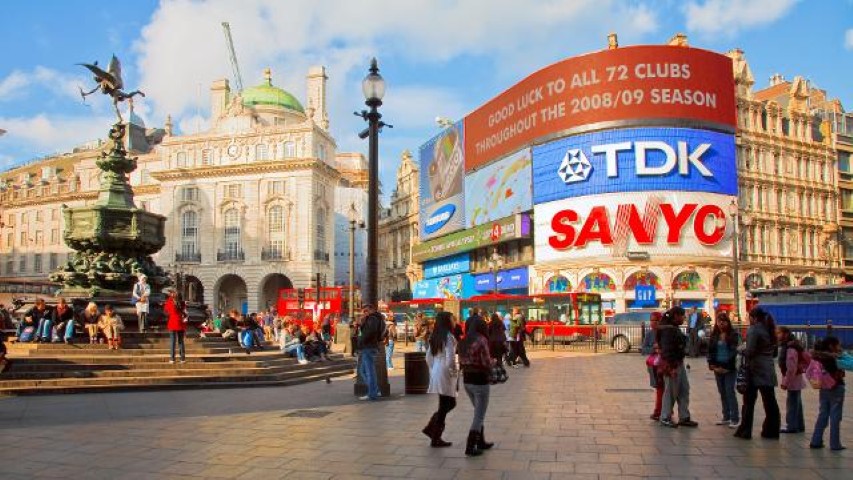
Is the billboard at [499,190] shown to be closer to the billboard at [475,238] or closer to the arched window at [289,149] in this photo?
the billboard at [475,238]

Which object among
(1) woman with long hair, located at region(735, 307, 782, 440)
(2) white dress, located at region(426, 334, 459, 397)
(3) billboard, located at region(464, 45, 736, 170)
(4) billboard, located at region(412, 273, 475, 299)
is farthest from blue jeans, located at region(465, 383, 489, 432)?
(4) billboard, located at region(412, 273, 475, 299)

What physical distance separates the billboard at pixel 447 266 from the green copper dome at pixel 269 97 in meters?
23.3

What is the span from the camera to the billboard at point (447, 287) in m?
62.6

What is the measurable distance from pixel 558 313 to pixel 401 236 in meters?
44.8

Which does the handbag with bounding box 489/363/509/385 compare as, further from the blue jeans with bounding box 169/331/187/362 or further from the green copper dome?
the green copper dome

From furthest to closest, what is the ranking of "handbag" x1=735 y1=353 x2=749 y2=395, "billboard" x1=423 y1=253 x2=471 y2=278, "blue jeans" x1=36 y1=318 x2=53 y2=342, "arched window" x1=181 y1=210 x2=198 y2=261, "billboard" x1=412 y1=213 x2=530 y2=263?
"arched window" x1=181 y1=210 x2=198 y2=261, "billboard" x1=423 y1=253 x2=471 y2=278, "billboard" x1=412 y1=213 x2=530 y2=263, "blue jeans" x1=36 y1=318 x2=53 y2=342, "handbag" x1=735 y1=353 x2=749 y2=395

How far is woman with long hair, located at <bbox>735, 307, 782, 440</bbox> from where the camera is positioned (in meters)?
8.76

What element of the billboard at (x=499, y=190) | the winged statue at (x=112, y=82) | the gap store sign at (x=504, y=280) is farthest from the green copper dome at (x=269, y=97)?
the winged statue at (x=112, y=82)

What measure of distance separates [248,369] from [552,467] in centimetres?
1045

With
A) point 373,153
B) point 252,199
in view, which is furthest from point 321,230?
point 373,153

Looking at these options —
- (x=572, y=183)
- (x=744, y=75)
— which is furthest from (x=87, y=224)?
(x=744, y=75)

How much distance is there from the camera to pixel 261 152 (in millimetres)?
70000

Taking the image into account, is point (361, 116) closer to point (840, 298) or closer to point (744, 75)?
point (840, 298)

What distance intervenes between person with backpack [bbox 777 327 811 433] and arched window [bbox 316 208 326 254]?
202 feet
